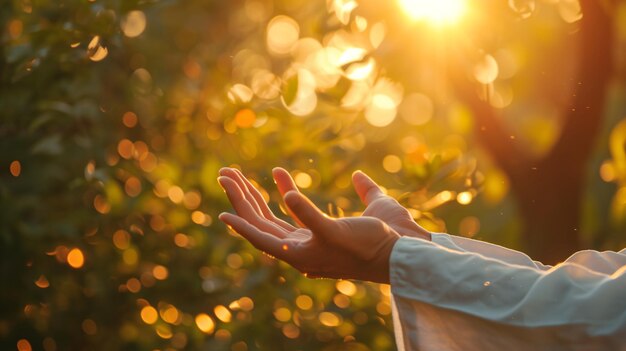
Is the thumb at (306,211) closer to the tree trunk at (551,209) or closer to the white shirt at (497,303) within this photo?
the white shirt at (497,303)

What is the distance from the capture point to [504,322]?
3.85 feet

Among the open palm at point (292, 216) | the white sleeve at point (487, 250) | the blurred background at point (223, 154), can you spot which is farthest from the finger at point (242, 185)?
the blurred background at point (223, 154)

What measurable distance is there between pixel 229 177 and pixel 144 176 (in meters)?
1.10

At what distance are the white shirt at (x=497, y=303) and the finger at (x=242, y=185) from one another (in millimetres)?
309

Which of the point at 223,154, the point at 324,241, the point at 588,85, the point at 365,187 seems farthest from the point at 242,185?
the point at 588,85

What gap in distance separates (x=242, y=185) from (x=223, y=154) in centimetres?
91

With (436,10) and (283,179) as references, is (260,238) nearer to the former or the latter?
(283,179)

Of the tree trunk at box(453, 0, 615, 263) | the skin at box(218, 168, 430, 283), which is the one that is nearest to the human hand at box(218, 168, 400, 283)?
the skin at box(218, 168, 430, 283)

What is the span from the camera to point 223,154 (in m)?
2.40

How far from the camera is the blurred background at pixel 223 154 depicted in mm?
2234

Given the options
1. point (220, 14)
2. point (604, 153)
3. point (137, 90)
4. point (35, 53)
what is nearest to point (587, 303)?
point (35, 53)

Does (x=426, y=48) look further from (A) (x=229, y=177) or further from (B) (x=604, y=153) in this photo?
(B) (x=604, y=153)

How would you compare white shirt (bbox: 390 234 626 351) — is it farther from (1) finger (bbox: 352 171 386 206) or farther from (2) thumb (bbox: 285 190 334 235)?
(1) finger (bbox: 352 171 386 206)

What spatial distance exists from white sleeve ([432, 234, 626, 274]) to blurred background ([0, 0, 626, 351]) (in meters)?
0.59
